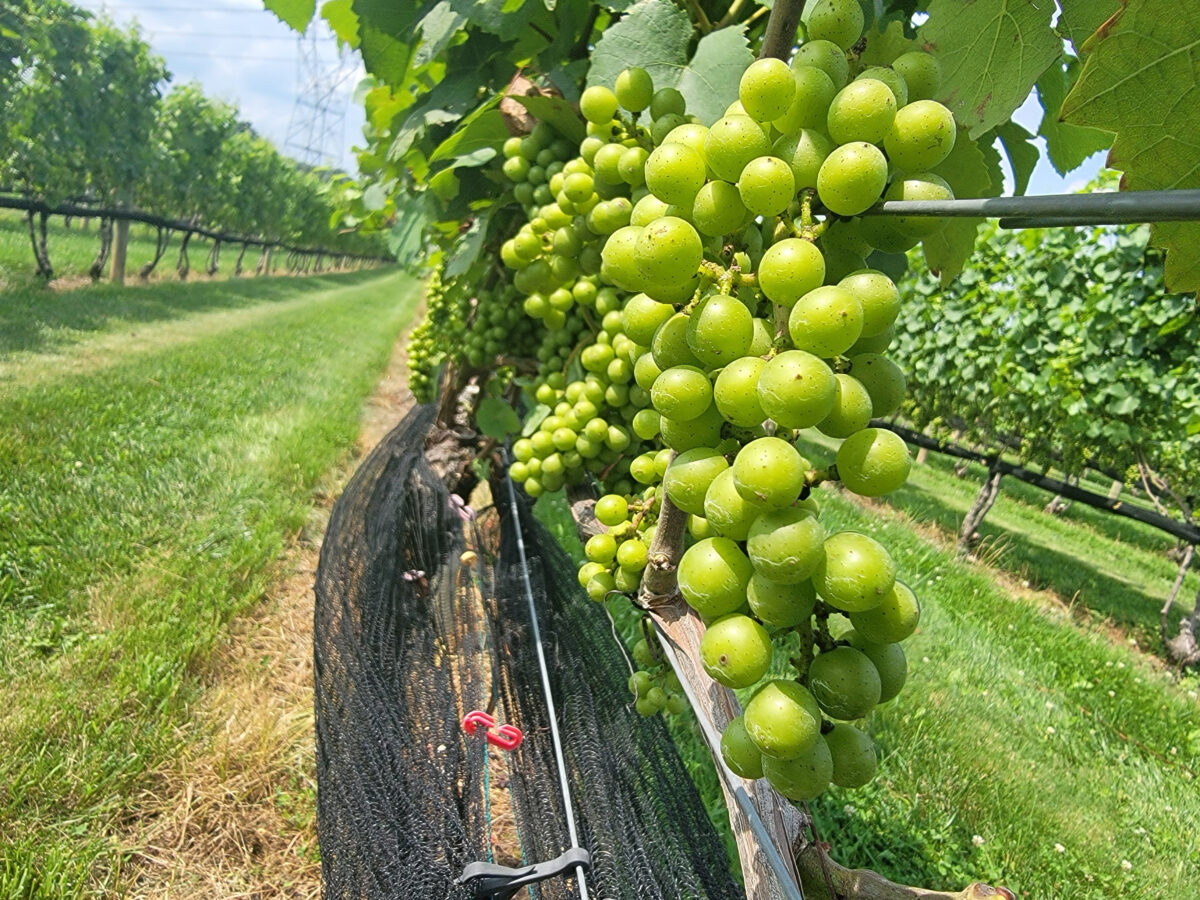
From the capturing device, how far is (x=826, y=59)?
2.72 ft

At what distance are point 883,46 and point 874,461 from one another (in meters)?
0.61

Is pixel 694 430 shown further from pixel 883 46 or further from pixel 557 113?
pixel 557 113

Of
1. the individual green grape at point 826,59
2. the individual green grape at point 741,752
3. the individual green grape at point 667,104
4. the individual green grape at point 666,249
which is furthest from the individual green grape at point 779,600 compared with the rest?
the individual green grape at point 667,104

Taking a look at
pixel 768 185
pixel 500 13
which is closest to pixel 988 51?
pixel 768 185

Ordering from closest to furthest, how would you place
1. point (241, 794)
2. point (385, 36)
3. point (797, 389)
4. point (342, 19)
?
point (797, 389), point (385, 36), point (342, 19), point (241, 794)

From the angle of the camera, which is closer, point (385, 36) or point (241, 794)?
point (385, 36)

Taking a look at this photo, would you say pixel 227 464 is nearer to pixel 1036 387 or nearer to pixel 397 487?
pixel 397 487

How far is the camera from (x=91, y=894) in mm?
1927

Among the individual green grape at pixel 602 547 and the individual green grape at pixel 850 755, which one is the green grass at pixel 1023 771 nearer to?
the individual green grape at pixel 602 547

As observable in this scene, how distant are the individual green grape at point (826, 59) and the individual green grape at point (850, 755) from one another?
2.37 feet

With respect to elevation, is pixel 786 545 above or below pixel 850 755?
above

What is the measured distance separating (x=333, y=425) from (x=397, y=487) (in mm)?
3968

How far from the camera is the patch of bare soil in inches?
84.7

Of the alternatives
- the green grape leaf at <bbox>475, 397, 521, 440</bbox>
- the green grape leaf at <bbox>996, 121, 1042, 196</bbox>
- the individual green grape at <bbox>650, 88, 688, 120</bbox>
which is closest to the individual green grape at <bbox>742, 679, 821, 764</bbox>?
the individual green grape at <bbox>650, 88, 688, 120</bbox>
